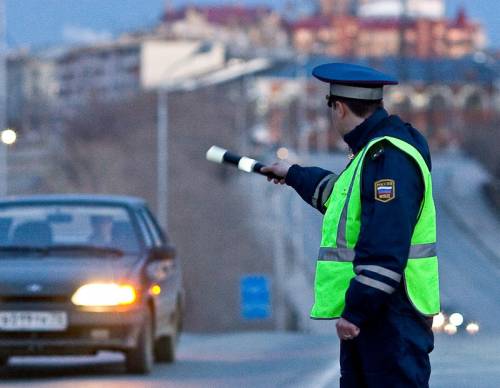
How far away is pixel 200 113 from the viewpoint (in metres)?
117

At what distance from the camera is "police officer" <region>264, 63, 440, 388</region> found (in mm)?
6742

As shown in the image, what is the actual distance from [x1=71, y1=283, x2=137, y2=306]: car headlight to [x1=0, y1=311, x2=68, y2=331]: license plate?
240 mm

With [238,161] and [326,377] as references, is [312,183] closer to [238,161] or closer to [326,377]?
[238,161]

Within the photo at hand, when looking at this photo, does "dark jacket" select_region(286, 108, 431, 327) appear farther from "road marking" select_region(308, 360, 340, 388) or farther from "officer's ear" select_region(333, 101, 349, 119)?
"road marking" select_region(308, 360, 340, 388)

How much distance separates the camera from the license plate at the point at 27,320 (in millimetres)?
14930

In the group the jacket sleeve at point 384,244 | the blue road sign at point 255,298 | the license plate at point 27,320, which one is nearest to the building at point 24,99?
the blue road sign at point 255,298

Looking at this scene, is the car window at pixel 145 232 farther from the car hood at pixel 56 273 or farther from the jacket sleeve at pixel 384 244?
the jacket sleeve at pixel 384 244

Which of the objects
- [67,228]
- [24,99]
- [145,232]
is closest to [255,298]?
[145,232]

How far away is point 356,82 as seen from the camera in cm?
702

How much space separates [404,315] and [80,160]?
92.6 m

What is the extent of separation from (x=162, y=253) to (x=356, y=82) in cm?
943

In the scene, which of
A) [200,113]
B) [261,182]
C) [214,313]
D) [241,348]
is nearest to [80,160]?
[261,182]

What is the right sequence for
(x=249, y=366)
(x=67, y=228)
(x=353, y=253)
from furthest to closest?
(x=249, y=366)
(x=67, y=228)
(x=353, y=253)

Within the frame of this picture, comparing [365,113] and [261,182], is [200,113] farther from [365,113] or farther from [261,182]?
[365,113]
